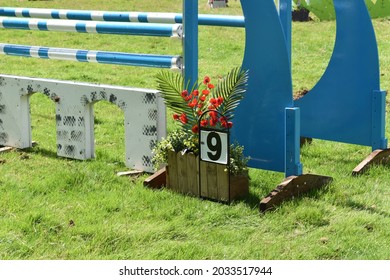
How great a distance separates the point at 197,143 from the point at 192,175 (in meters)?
0.16

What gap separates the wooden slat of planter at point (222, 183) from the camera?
12.8ft

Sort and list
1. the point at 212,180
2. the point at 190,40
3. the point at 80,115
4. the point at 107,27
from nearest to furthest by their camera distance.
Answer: the point at 212,180, the point at 190,40, the point at 107,27, the point at 80,115

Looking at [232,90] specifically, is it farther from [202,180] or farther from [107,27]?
Answer: [107,27]

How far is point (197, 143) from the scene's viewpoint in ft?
13.3

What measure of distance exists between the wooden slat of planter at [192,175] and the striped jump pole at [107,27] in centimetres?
74

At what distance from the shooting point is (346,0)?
4531mm

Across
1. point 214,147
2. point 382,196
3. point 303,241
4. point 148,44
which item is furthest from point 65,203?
point 148,44

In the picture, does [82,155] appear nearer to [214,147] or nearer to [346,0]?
[214,147]

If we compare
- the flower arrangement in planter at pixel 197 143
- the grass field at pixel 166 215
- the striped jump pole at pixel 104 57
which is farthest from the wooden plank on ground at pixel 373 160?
the striped jump pole at pixel 104 57

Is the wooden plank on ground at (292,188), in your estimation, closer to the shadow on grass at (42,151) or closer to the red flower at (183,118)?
the red flower at (183,118)

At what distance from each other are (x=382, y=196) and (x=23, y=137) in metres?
2.32

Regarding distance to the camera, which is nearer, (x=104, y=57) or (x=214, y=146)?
(x=214, y=146)

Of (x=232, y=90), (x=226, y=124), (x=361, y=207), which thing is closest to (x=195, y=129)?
(x=226, y=124)

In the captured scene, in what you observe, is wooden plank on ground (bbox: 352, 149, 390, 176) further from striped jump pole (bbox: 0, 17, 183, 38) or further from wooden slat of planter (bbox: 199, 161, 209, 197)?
striped jump pole (bbox: 0, 17, 183, 38)
